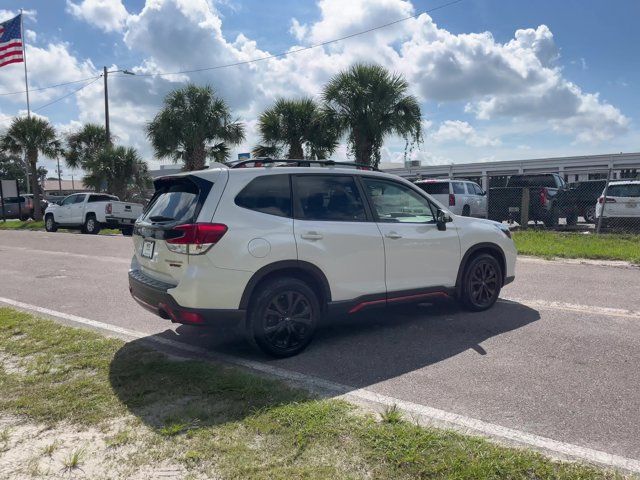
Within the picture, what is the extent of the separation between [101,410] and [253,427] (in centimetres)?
111

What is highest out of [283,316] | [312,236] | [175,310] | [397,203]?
[397,203]

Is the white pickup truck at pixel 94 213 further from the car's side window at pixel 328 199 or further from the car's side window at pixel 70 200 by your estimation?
→ the car's side window at pixel 328 199

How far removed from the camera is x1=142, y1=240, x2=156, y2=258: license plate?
15.4ft

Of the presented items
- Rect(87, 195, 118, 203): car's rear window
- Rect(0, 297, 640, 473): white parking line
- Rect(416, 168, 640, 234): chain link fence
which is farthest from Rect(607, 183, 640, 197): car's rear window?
Rect(87, 195, 118, 203): car's rear window

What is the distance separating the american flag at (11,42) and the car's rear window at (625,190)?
1190 inches

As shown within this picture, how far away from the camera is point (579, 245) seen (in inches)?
476

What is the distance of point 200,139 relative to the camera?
22.9 m

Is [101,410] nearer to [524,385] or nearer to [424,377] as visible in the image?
[424,377]

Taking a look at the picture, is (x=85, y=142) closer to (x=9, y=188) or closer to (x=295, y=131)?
(x=9, y=188)

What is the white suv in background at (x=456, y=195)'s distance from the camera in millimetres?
17984

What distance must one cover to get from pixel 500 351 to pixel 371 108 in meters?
15.8

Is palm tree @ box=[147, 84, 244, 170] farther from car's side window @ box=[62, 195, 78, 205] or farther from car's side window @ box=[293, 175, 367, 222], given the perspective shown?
car's side window @ box=[293, 175, 367, 222]

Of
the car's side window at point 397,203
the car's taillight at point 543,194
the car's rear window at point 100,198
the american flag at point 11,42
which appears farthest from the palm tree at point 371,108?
the american flag at point 11,42

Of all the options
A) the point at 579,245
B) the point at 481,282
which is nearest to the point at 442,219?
the point at 481,282
